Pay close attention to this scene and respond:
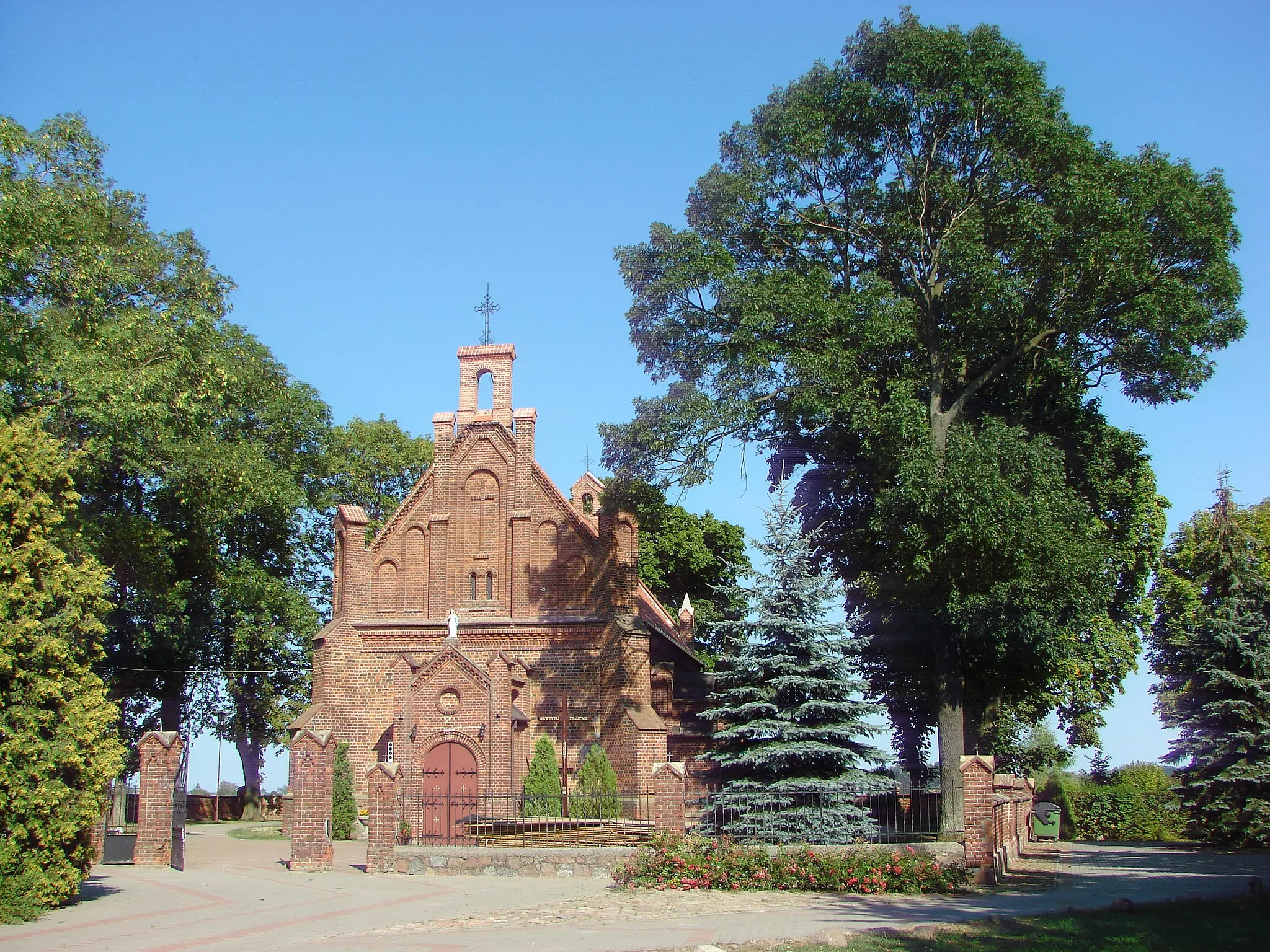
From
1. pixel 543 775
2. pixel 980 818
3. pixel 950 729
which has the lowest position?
pixel 543 775

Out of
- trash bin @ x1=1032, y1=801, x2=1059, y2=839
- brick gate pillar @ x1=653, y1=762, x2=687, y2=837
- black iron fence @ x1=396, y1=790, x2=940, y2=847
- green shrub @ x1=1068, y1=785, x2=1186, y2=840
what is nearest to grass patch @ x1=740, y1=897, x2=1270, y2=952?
black iron fence @ x1=396, y1=790, x2=940, y2=847

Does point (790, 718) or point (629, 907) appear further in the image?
point (790, 718)

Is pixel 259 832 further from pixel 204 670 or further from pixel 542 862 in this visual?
pixel 542 862

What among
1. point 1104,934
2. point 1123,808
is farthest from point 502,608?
point 1123,808

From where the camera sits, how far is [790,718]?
64.1 feet

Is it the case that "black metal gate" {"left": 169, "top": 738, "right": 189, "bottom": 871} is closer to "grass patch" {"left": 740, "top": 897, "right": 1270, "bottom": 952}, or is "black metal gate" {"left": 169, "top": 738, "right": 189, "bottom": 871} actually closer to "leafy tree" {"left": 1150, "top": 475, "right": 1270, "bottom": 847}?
"grass patch" {"left": 740, "top": 897, "right": 1270, "bottom": 952}

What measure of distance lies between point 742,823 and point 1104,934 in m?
7.80

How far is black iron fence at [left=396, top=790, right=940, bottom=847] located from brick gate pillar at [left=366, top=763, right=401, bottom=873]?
0.82m

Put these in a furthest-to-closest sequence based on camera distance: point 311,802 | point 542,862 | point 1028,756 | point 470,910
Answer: point 1028,756 → point 311,802 → point 542,862 → point 470,910

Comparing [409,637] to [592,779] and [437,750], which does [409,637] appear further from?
[592,779]

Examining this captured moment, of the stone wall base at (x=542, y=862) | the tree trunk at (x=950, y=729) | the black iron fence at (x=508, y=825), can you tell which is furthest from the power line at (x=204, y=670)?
the tree trunk at (x=950, y=729)

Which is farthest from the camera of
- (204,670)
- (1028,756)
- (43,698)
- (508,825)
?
(1028,756)

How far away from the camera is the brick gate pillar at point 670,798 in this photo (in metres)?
17.9

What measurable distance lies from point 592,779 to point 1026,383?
13398mm
